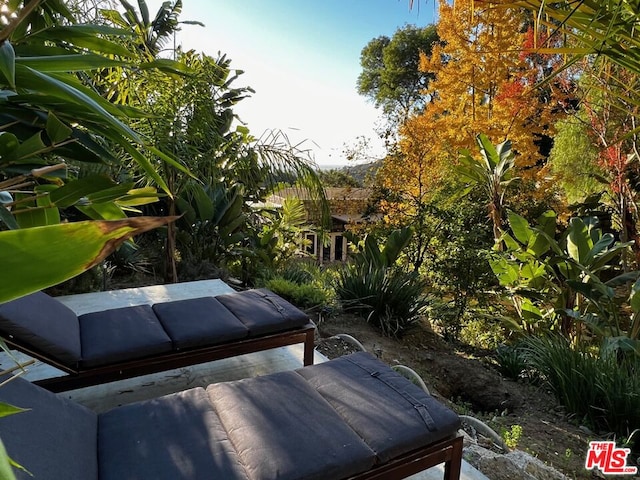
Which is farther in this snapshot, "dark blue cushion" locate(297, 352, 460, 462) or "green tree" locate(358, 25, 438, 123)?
"green tree" locate(358, 25, 438, 123)

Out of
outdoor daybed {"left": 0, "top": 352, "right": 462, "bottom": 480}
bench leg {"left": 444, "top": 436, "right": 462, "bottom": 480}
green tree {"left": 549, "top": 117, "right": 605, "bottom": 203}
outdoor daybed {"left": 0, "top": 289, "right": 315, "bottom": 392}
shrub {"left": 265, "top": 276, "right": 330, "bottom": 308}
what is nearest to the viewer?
outdoor daybed {"left": 0, "top": 352, "right": 462, "bottom": 480}

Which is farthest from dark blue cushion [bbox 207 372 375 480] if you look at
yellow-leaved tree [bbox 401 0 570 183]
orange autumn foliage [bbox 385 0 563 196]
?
yellow-leaved tree [bbox 401 0 570 183]

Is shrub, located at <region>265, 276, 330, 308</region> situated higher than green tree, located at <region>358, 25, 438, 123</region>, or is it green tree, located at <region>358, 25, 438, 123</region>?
green tree, located at <region>358, 25, 438, 123</region>

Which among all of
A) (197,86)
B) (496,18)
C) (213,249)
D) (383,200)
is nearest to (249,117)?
(197,86)

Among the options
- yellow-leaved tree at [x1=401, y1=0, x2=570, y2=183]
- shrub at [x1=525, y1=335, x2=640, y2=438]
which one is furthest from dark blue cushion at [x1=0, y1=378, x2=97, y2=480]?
yellow-leaved tree at [x1=401, y1=0, x2=570, y2=183]

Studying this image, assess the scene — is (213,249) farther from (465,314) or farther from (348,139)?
(348,139)

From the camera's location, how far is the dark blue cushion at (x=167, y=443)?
1.27 meters

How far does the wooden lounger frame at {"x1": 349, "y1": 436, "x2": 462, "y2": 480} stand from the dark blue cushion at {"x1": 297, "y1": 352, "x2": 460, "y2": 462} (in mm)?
37

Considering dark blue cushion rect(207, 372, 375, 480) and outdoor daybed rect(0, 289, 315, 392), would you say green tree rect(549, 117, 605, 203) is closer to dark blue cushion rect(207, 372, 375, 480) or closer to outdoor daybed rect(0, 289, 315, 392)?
outdoor daybed rect(0, 289, 315, 392)

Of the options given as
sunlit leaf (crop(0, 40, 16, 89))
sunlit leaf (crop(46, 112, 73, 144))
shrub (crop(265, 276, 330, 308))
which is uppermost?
sunlit leaf (crop(0, 40, 16, 89))

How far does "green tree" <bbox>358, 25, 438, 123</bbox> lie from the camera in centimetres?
1603

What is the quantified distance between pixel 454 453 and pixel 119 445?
1.33 metres

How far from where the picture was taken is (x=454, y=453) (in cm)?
165

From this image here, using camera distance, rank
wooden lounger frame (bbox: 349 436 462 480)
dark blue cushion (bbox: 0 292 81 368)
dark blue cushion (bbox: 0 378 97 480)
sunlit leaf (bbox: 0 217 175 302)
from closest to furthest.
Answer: sunlit leaf (bbox: 0 217 175 302) < dark blue cushion (bbox: 0 378 97 480) < wooden lounger frame (bbox: 349 436 462 480) < dark blue cushion (bbox: 0 292 81 368)
